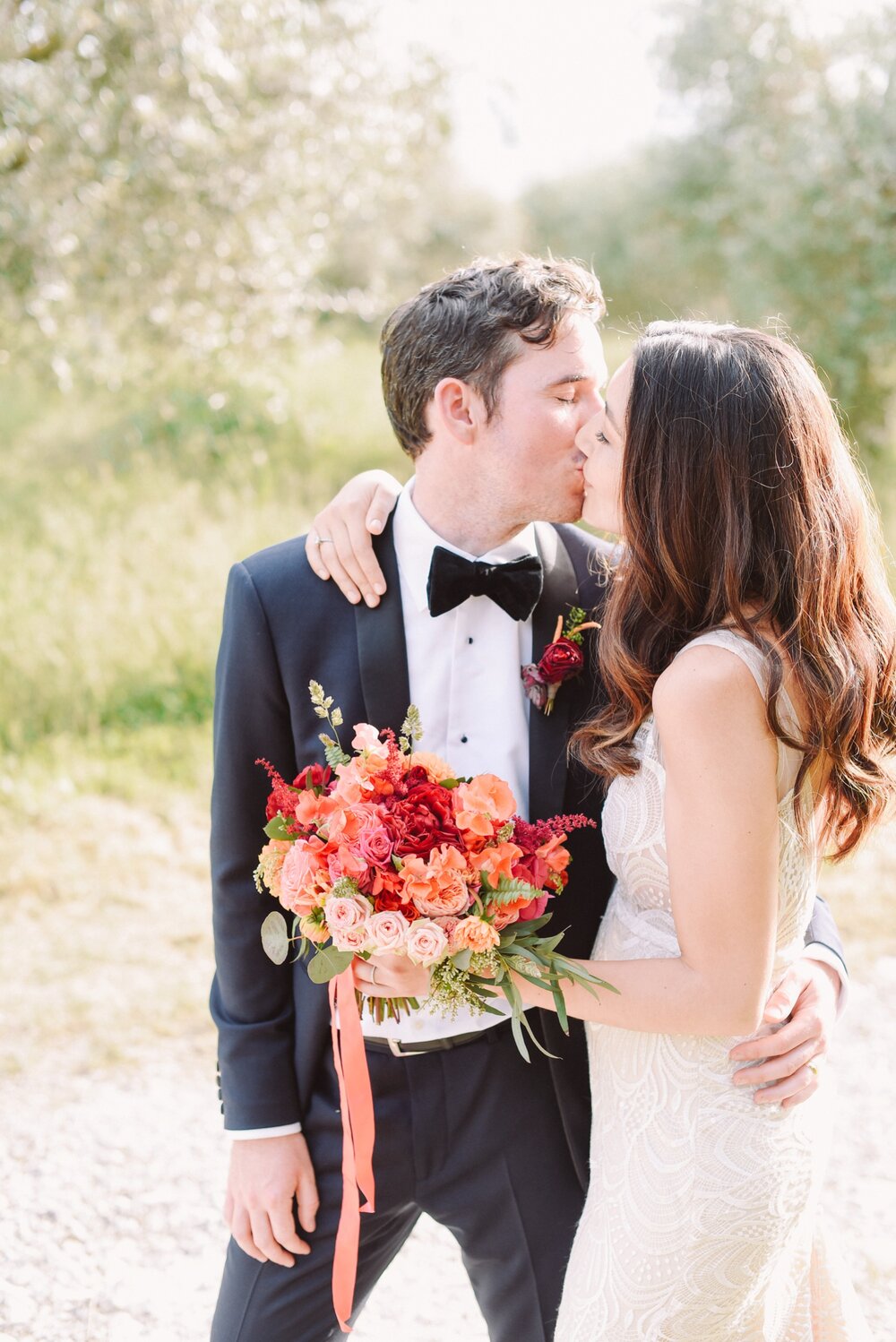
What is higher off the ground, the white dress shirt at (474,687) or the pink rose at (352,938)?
the white dress shirt at (474,687)

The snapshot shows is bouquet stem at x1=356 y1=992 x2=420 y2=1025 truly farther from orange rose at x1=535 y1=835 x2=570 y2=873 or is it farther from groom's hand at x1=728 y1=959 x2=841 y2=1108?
groom's hand at x1=728 y1=959 x2=841 y2=1108

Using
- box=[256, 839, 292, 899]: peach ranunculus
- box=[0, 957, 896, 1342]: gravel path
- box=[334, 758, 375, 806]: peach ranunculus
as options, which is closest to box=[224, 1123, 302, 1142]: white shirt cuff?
box=[256, 839, 292, 899]: peach ranunculus

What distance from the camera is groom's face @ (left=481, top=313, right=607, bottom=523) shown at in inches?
98.6

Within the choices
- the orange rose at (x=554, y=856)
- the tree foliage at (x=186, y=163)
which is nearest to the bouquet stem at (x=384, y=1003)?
the orange rose at (x=554, y=856)

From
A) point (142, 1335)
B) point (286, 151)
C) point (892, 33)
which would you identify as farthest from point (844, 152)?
point (142, 1335)

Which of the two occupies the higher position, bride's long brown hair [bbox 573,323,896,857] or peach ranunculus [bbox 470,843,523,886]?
bride's long brown hair [bbox 573,323,896,857]

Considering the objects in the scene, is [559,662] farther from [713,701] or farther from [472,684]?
[713,701]

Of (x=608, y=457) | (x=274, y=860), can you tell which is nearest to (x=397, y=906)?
(x=274, y=860)

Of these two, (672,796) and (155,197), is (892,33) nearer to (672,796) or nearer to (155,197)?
(155,197)

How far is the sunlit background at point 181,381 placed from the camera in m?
5.04

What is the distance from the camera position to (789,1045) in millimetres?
2174

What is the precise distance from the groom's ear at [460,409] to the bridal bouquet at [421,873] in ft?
2.84

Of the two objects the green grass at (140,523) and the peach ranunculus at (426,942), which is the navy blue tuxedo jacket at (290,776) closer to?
the peach ranunculus at (426,942)

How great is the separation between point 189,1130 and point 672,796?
315 centimetres
